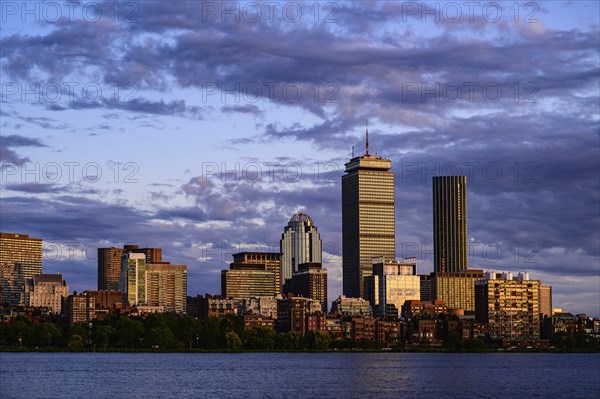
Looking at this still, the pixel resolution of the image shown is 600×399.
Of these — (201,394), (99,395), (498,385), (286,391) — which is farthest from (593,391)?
(99,395)

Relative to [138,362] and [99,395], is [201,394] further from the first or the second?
[138,362]

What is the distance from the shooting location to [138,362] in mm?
197375

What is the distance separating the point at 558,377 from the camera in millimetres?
162750

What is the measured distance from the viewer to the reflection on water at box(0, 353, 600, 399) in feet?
404

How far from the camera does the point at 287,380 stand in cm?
14550

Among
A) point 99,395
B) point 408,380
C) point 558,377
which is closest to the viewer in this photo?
point 99,395

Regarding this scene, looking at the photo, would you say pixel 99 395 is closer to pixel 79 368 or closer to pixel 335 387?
pixel 335 387

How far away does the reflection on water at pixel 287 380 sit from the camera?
12325 cm

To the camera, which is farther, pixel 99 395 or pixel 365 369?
pixel 365 369

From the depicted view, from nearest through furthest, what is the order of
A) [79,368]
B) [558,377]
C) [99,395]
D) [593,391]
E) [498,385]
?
1. [99,395]
2. [593,391]
3. [498,385]
4. [558,377]
5. [79,368]

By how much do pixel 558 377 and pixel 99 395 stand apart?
7226 centimetres

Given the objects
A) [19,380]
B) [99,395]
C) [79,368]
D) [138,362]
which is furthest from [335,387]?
[138,362]

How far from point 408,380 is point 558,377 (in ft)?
87.0

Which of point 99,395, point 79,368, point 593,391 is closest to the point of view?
point 99,395
